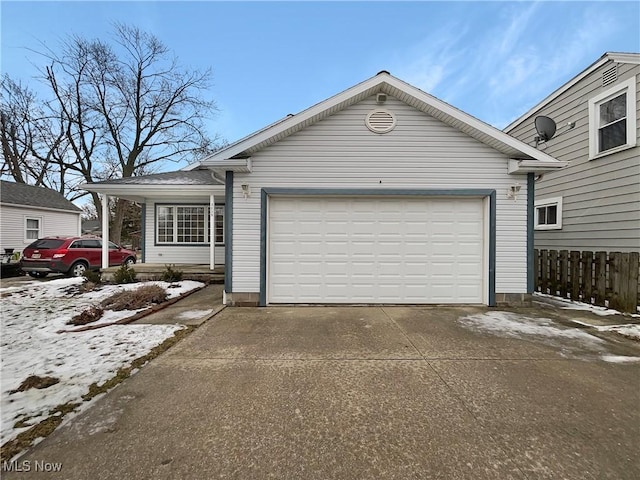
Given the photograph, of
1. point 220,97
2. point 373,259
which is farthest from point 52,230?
point 373,259

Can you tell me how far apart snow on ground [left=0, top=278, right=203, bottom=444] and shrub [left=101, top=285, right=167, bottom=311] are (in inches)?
11.8

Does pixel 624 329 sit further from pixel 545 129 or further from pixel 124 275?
pixel 124 275

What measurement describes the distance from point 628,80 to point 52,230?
2362cm

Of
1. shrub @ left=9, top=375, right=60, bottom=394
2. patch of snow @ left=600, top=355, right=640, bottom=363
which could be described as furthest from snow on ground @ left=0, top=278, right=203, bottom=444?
patch of snow @ left=600, top=355, right=640, bottom=363

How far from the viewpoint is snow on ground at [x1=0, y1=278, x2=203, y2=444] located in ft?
8.60

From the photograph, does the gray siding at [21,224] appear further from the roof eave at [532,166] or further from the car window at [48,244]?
the roof eave at [532,166]

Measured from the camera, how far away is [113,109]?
20.8 m

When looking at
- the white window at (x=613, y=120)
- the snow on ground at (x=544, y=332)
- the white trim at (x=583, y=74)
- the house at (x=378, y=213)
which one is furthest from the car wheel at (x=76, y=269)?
the white trim at (x=583, y=74)

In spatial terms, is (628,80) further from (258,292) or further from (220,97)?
(220,97)

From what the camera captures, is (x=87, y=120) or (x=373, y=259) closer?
(x=373, y=259)

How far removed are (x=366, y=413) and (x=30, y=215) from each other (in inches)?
791

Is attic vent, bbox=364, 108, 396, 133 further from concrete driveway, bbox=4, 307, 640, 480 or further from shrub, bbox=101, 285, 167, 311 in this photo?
shrub, bbox=101, 285, 167, 311

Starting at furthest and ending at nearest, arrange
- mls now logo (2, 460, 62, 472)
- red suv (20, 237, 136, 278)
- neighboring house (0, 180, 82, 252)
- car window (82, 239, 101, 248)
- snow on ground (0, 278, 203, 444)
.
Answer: neighboring house (0, 180, 82, 252) < car window (82, 239, 101, 248) < red suv (20, 237, 136, 278) < snow on ground (0, 278, 203, 444) < mls now logo (2, 460, 62, 472)

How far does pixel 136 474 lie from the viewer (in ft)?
6.04
